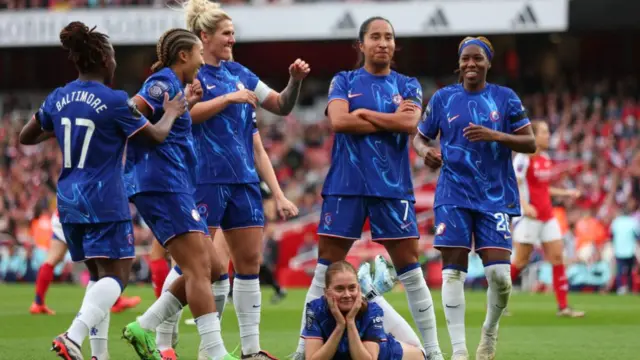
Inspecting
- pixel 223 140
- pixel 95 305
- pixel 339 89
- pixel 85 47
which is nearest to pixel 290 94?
pixel 339 89

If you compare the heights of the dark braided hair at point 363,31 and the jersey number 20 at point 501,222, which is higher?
the dark braided hair at point 363,31

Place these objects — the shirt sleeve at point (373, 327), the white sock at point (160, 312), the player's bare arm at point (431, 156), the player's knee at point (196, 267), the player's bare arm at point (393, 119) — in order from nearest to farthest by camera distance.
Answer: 1. the shirt sleeve at point (373, 327)
2. the player's knee at point (196, 267)
3. the white sock at point (160, 312)
4. the player's bare arm at point (393, 119)
5. the player's bare arm at point (431, 156)

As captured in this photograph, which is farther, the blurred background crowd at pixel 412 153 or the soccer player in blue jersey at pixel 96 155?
the blurred background crowd at pixel 412 153

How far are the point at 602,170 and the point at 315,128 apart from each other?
346 inches

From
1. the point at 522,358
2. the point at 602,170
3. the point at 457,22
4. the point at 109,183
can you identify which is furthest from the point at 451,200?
the point at 457,22

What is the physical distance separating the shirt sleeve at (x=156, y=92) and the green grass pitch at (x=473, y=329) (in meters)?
2.60

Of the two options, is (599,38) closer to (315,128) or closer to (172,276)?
(315,128)

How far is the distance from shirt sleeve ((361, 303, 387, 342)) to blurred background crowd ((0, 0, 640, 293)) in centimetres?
1280

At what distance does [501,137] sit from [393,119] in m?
0.91

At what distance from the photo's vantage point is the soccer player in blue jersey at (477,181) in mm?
8672

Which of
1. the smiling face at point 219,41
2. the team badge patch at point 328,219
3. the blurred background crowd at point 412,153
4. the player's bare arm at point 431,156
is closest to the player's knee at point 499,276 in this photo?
the player's bare arm at point 431,156

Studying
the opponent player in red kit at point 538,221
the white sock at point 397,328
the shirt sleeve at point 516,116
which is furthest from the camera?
the opponent player in red kit at point 538,221

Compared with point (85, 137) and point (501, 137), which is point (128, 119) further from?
point (501, 137)

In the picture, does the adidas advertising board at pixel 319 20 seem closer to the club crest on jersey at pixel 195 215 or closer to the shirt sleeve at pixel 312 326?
the club crest on jersey at pixel 195 215
